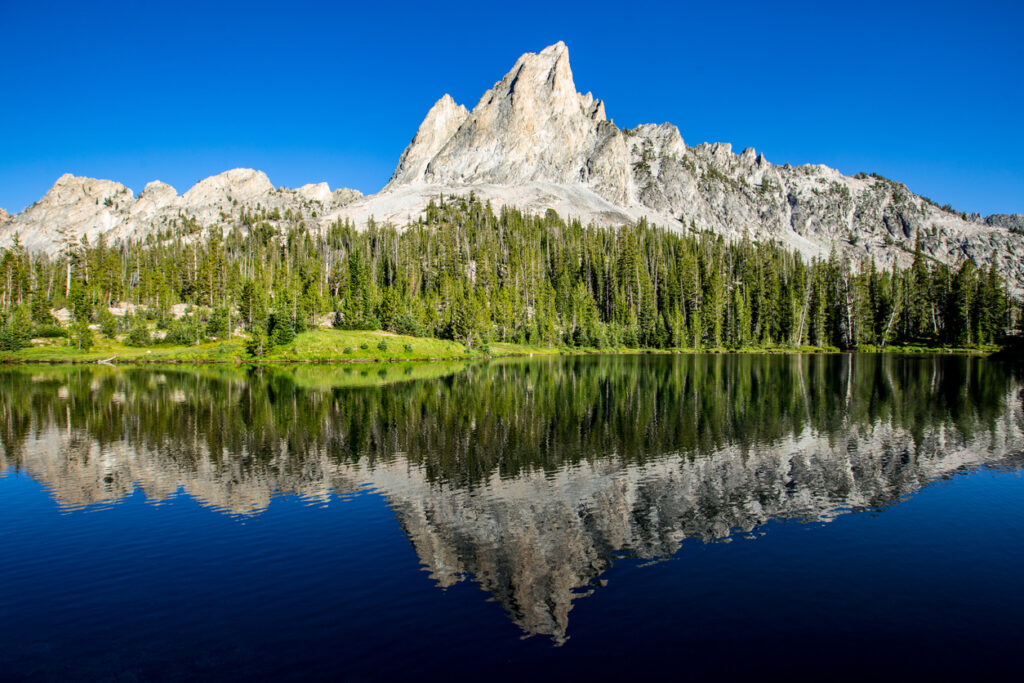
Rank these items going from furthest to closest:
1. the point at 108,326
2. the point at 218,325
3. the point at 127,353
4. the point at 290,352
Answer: the point at 108,326
the point at 218,325
the point at 127,353
the point at 290,352

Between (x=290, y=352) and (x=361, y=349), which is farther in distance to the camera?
(x=361, y=349)

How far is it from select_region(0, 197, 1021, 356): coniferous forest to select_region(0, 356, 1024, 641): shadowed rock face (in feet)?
188

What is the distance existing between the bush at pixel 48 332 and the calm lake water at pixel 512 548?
80.1 metres

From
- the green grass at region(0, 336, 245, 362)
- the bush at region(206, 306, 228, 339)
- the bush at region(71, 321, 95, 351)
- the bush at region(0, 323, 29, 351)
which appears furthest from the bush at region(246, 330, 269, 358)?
the bush at region(0, 323, 29, 351)

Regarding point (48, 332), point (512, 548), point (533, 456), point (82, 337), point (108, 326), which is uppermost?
point (108, 326)

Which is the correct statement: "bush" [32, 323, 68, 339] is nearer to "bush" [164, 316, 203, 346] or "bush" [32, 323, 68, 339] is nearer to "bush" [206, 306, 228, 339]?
"bush" [164, 316, 203, 346]

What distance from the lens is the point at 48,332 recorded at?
101m

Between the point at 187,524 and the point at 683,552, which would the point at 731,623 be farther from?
the point at 187,524

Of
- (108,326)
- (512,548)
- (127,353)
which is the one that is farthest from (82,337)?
(512,548)

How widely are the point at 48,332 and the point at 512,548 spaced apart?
11490 cm

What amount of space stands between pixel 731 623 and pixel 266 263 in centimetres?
16182

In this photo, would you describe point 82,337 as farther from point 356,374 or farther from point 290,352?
point 356,374

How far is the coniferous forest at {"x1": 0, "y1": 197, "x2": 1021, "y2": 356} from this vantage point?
109 meters

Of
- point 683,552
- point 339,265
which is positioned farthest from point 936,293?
point 683,552
